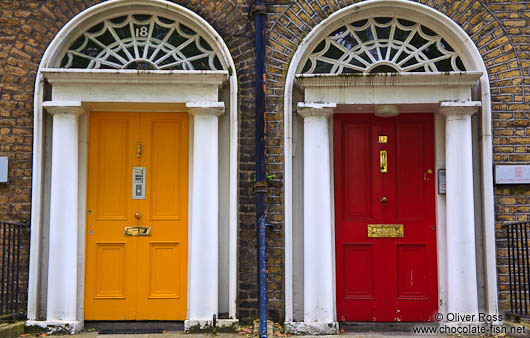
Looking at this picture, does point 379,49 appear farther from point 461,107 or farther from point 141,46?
→ point 141,46

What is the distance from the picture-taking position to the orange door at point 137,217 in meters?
6.12

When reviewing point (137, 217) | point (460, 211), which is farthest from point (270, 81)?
point (460, 211)

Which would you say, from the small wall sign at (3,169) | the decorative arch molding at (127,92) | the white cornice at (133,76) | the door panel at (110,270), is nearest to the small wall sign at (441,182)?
the decorative arch molding at (127,92)

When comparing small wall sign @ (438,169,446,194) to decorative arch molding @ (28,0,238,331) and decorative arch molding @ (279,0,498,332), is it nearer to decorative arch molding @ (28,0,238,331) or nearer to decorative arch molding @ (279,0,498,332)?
decorative arch molding @ (279,0,498,332)

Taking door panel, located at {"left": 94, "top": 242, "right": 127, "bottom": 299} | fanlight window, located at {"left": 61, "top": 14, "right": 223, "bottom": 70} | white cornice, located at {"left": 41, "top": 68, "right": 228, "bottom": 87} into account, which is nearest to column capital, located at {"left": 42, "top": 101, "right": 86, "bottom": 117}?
white cornice, located at {"left": 41, "top": 68, "right": 228, "bottom": 87}

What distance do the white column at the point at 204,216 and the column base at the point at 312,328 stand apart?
0.79 m

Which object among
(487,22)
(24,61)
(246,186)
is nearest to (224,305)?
(246,186)

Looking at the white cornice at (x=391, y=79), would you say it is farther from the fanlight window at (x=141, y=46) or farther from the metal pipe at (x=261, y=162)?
the fanlight window at (x=141, y=46)

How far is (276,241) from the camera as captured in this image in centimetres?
604

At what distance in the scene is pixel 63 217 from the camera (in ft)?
19.3

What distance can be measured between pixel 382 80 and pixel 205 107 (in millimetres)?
A: 1860

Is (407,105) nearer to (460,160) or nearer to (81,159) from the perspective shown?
(460,160)

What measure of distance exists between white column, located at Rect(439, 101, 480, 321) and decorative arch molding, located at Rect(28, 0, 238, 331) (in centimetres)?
222

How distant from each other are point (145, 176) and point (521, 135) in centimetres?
404
